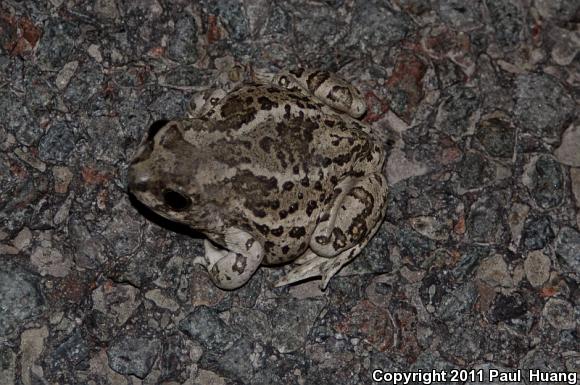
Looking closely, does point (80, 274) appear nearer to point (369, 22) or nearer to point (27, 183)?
point (27, 183)

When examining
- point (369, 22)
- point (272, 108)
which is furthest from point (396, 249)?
point (369, 22)

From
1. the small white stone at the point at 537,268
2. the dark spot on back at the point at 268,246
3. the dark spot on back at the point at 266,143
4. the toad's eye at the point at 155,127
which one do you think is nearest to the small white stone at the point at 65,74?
the toad's eye at the point at 155,127

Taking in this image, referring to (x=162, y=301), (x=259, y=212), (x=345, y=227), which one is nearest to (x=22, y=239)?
(x=162, y=301)

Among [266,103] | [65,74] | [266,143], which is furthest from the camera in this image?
[65,74]

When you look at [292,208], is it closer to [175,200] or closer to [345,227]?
[345,227]

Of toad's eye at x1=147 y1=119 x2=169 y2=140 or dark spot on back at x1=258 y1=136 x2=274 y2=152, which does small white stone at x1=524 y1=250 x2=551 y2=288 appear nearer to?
dark spot on back at x1=258 y1=136 x2=274 y2=152

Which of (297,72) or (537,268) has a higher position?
(297,72)
